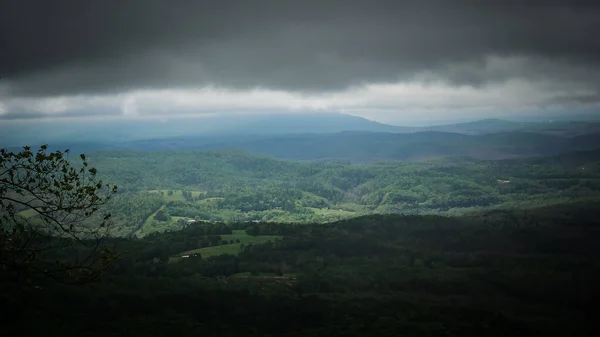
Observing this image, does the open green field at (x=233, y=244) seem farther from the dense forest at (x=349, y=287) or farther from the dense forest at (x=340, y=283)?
the dense forest at (x=349, y=287)

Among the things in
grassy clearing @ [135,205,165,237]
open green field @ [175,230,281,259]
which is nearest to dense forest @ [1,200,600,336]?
open green field @ [175,230,281,259]

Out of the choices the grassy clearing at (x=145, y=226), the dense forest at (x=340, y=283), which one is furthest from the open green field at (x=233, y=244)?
the grassy clearing at (x=145, y=226)

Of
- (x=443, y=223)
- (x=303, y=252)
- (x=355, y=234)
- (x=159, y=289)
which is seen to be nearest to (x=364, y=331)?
(x=159, y=289)

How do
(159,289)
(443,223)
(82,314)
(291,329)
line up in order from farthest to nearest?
(443,223)
(159,289)
(291,329)
(82,314)

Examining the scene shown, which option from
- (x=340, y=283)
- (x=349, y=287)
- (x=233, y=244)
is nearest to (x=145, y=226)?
(x=233, y=244)

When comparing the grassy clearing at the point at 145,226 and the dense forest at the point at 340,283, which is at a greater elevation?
the dense forest at the point at 340,283

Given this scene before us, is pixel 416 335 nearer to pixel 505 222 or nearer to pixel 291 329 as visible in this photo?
pixel 291 329

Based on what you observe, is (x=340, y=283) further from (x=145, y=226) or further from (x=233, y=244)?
(x=145, y=226)

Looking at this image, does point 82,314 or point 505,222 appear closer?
point 82,314
